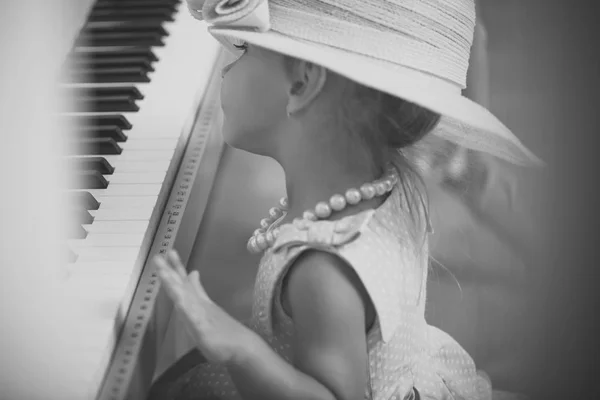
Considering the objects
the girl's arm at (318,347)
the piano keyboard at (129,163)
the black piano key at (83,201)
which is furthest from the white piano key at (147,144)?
the girl's arm at (318,347)

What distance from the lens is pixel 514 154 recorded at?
0.68 meters

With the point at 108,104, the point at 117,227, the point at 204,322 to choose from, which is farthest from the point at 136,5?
the point at 204,322

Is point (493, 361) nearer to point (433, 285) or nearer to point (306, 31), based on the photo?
point (433, 285)

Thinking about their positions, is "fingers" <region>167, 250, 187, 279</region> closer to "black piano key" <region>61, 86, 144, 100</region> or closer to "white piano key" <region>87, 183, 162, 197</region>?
"white piano key" <region>87, 183, 162, 197</region>

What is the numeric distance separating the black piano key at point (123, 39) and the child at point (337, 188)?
1.18 ft

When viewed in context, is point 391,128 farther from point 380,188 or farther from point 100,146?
point 100,146

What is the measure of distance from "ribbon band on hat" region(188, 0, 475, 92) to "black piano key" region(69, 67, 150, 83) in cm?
38

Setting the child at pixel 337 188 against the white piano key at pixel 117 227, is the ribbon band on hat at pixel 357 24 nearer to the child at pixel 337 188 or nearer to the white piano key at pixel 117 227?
the child at pixel 337 188

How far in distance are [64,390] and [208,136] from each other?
403 mm

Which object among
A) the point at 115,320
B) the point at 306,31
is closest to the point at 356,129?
the point at 306,31

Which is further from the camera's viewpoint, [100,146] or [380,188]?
[100,146]

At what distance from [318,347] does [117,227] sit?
270mm

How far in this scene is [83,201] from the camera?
0.74 meters

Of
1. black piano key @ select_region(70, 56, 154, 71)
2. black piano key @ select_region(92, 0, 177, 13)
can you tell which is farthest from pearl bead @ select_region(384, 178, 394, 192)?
black piano key @ select_region(92, 0, 177, 13)
